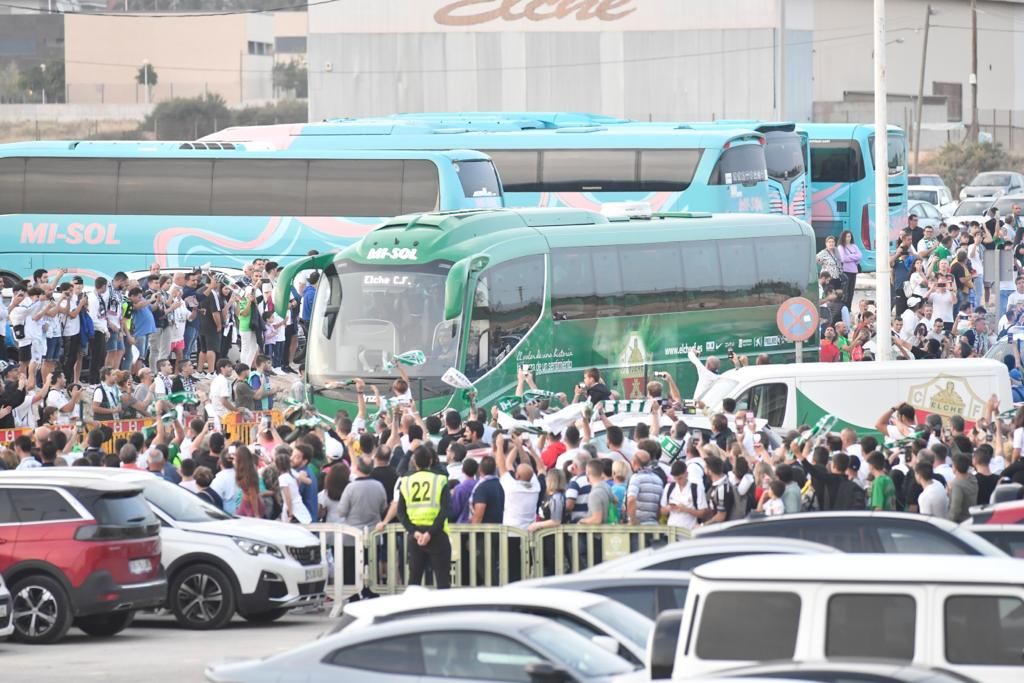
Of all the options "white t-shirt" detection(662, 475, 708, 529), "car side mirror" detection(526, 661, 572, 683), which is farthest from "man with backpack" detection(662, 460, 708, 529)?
"car side mirror" detection(526, 661, 572, 683)

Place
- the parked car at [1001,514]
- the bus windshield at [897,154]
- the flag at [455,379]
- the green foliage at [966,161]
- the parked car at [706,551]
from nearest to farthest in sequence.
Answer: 1. the parked car at [706,551]
2. the parked car at [1001,514]
3. the flag at [455,379]
4. the bus windshield at [897,154]
5. the green foliage at [966,161]

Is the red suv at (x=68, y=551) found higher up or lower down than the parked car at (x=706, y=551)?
lower down

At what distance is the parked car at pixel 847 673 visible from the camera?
6.38 metres

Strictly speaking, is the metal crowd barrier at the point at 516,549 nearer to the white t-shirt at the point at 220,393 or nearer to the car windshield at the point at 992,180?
the white t-shirt at the point at 220,393

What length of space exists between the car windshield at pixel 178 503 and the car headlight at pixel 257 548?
546 mm

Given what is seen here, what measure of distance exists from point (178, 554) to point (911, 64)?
73.4 meters

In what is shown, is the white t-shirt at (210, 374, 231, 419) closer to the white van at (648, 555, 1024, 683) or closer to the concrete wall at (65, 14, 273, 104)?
the white van at (648, 555, 1024, 683)

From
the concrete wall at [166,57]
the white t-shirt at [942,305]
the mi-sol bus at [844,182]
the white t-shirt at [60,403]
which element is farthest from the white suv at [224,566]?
the concrete wall at [166,57]

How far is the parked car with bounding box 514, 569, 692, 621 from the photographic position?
10.5m

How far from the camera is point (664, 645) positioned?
341 inches

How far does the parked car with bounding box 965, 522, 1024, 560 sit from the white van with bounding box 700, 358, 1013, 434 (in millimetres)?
9744

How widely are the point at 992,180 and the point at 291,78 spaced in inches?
2855

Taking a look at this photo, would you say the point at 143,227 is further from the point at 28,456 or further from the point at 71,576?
the point at 71,576

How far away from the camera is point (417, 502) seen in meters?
15.7
